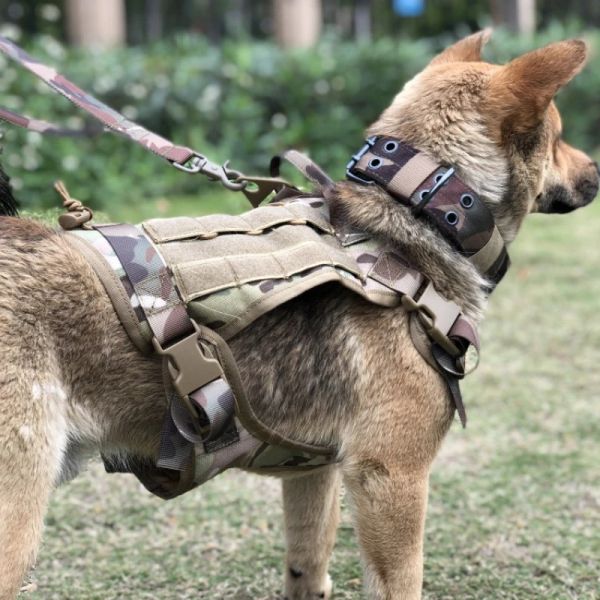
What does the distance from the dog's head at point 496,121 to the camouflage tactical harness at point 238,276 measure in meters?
0.09

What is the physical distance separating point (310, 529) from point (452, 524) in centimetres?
102

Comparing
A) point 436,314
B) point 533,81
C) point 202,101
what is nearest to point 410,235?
point 436,314

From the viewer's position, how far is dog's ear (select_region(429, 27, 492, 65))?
319cm

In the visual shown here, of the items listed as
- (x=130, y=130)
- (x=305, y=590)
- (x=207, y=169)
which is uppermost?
(x=130, y=130)

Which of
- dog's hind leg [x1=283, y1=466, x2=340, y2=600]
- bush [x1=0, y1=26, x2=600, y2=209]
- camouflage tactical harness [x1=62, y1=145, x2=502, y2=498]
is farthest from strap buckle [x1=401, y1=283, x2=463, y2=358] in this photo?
bush [x1=0, y1=26, x2=600, y2=209]

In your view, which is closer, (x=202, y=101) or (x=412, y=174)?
(x=412, y=174)

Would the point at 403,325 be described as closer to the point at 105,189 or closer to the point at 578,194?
the point at 578,194

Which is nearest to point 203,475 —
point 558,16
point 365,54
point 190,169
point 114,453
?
point 114,453

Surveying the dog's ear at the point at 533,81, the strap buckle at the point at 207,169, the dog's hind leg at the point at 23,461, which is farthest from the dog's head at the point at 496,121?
the dog's hind leg at the point at 23,461

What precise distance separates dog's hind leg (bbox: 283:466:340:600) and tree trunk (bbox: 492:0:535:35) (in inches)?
502

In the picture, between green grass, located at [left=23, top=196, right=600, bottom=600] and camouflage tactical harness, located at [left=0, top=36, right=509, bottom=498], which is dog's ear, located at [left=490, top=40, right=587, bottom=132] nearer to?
camouflage tactical harness, located at [left=0, top=36, right=509, bottom=498]

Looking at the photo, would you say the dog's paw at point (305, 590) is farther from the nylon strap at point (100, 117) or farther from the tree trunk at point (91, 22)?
the tree trunk at point (91, 22)

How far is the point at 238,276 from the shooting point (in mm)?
2453

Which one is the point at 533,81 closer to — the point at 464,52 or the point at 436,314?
the point at 464,52
